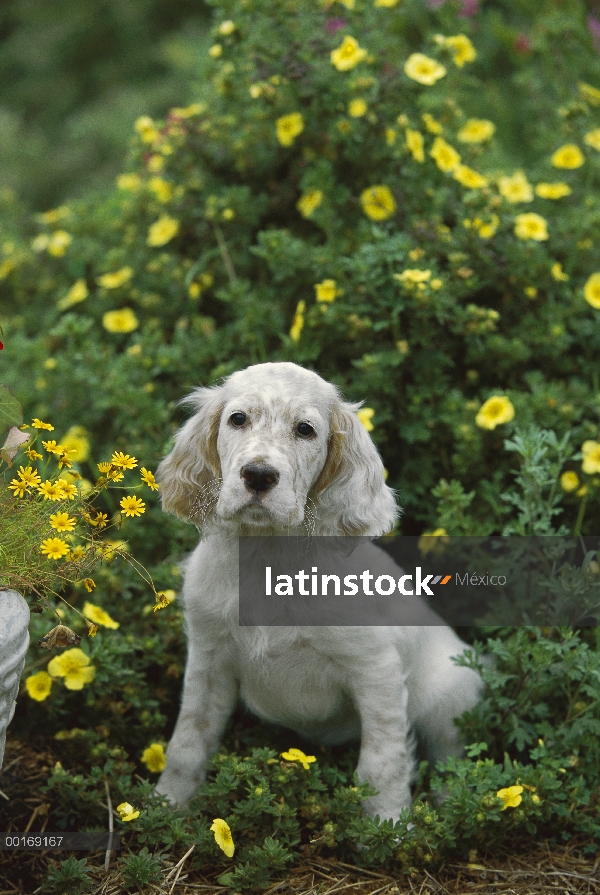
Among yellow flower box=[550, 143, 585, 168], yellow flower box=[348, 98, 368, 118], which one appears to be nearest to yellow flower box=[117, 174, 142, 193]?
yellow flower box=[348, 98, 368, 118]

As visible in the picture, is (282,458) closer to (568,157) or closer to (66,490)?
(66,490)

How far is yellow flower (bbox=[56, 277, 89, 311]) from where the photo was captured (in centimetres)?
416

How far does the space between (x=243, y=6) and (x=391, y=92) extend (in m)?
0.67

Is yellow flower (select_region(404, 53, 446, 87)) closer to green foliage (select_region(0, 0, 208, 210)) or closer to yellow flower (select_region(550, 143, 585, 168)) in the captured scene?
yellow flower (select_region(550, 143, 585, 168))

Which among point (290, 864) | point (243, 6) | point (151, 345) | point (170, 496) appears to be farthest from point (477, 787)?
point (243, 6)

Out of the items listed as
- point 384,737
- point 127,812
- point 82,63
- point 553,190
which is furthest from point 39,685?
point 82,63

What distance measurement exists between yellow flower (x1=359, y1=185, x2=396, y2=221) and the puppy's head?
1369mm

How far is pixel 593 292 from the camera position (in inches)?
141

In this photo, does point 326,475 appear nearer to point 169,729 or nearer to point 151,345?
point 169,729

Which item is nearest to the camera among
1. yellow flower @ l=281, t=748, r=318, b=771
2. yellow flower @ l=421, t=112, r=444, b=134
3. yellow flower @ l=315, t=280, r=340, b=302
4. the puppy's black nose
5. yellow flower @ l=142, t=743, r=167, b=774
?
the puppy's black nose

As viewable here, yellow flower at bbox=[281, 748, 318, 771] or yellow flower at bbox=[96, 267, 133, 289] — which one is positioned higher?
yellow flower at bbox=[96, 267, 133, 289]

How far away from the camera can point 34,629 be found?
9.53 ft

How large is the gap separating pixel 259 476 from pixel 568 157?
8.16 feet

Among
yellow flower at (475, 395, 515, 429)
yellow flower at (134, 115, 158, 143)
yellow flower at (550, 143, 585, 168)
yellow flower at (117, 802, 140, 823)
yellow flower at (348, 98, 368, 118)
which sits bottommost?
yellow flower at (117, 802, 140, 823)
